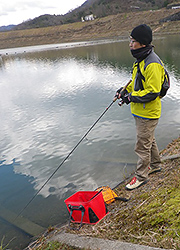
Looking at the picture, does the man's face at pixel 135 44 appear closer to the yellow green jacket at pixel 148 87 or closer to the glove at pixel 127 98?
the yellow green jacket at pixel 148 87

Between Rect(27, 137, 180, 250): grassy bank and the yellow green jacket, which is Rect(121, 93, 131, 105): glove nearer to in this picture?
the yellow green jacket

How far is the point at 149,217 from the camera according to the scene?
2.61 meters

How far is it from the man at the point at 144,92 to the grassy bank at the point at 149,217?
0.39 metres

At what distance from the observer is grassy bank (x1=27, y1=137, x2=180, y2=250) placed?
224 cm

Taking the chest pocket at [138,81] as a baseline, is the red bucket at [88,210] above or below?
below

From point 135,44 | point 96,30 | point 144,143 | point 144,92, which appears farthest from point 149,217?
point 96,30

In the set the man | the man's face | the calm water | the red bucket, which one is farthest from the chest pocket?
the calm water

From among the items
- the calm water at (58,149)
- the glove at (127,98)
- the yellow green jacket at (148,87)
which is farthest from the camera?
the calm water at (58,149)

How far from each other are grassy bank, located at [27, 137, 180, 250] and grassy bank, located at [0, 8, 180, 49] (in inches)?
2224

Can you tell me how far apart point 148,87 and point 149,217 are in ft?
5.41

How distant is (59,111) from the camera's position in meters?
9.91

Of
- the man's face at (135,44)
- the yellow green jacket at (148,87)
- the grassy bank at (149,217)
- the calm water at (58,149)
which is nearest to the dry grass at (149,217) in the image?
the grassy bank at (149,217)

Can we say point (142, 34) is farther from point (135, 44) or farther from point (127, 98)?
point (127, 98)

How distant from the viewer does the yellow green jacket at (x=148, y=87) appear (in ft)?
9.87
